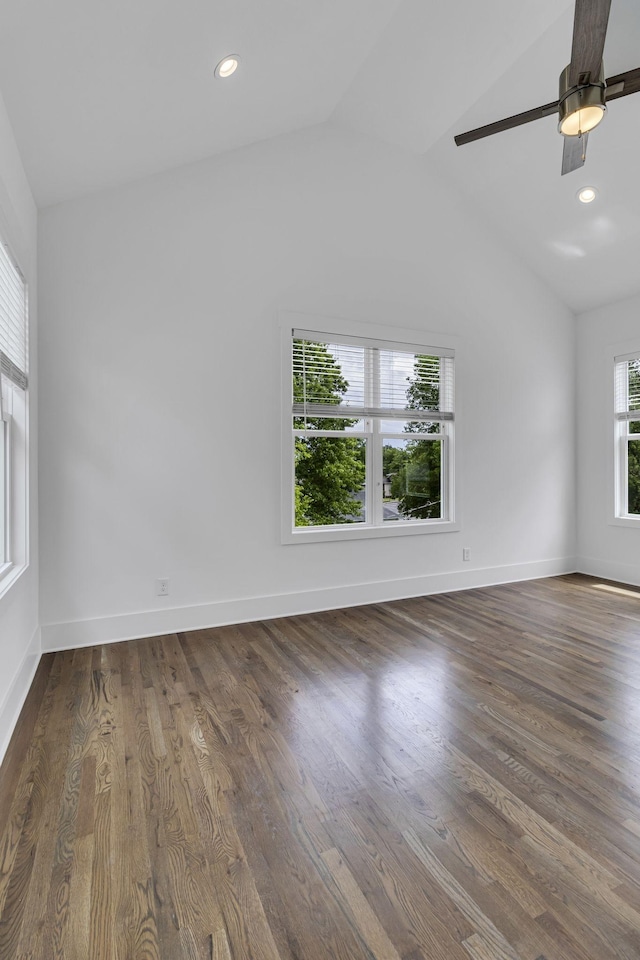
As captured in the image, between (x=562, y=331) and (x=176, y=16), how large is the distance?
4584 mm

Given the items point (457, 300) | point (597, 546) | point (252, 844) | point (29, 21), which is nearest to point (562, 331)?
point (457, 300)

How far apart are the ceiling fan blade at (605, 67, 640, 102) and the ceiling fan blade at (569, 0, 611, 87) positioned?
746 millimetres

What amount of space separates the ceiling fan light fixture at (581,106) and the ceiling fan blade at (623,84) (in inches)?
30.0

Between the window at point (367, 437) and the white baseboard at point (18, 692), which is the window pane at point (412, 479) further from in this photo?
the white baseboard at point (18, 692)

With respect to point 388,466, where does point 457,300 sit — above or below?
above

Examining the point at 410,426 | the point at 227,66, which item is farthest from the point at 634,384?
the point at 227,66

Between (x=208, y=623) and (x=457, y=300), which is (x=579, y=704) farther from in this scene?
(x=457, y=300)

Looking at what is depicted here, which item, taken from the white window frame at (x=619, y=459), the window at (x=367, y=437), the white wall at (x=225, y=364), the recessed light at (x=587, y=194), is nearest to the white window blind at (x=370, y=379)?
the window at (x=367, y=437)

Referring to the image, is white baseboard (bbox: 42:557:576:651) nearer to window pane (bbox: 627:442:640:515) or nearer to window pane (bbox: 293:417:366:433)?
window pane (bbox: 627:442:640:515)

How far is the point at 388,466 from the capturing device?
14.7ft

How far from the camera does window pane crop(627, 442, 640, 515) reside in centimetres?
498

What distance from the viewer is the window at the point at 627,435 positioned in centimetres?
498

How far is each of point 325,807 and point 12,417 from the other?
8.22 ft

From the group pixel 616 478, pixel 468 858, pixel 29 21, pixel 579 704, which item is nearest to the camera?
pixel 468 858
